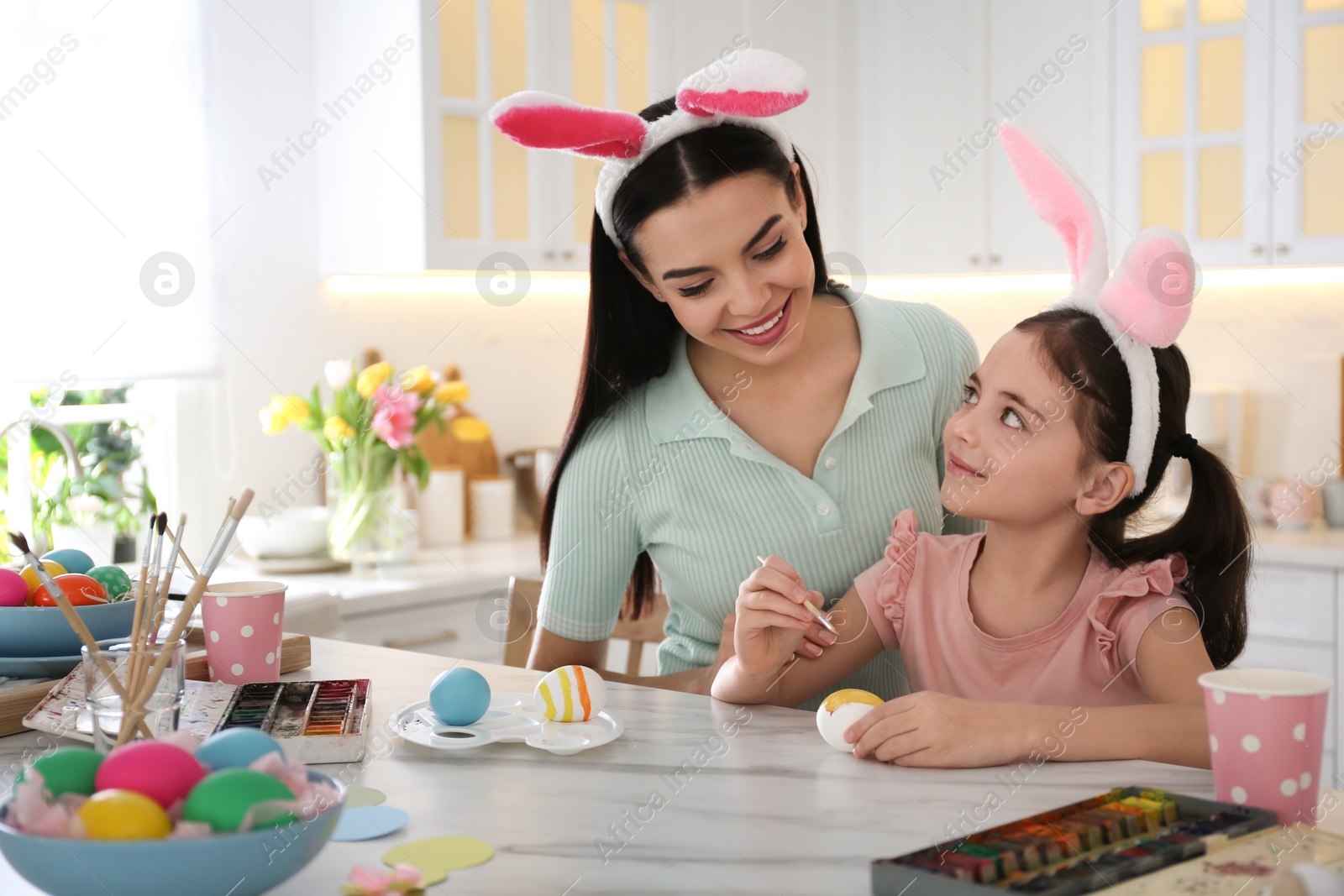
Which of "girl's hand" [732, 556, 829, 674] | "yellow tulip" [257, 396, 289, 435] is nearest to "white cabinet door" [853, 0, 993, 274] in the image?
"yellow tulip" [257, 396, 289, 435]

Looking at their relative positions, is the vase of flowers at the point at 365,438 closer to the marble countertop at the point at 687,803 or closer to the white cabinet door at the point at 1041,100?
the white cabinet door at the point at 1041,100

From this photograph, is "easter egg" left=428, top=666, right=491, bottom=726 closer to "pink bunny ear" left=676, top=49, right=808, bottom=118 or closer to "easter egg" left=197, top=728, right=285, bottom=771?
"easter egg" left=197, top=728, right=285, bottom=771

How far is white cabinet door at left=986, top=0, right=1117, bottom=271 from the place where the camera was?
3.32m

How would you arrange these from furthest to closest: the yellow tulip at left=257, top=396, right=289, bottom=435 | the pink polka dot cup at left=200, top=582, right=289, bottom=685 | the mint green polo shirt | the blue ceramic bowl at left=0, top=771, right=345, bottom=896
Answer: the yellow tulip at left=257, top=396, right=289, bottom=435, the mint green polo shirt, the pink polka dot cup at left=200, top=582, right=289, bottom=685, the blue ceramic bowl at left=0, top=771, right=345, bottom=896

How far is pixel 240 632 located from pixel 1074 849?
0.88 metres

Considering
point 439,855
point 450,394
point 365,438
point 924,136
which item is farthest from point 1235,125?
point 439,855

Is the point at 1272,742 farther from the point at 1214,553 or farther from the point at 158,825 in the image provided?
the point at 158,825

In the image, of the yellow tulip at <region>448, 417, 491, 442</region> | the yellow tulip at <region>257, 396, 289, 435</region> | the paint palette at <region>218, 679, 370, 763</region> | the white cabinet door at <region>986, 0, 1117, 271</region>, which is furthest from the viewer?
the white cabinet door at <region>986, 0, 1117, 271</region>

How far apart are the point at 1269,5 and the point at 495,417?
2209 mm

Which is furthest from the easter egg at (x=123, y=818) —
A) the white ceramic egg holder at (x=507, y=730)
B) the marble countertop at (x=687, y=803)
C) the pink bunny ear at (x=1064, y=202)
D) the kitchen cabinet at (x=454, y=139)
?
the kitchen cabinet at (x=454, y=139)

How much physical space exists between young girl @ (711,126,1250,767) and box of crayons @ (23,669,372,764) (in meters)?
0.38

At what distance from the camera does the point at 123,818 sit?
74cm

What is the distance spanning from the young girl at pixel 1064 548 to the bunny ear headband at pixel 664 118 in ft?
0.93

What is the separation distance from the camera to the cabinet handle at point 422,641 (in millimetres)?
2803
